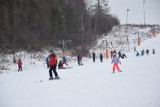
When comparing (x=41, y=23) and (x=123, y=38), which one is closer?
(x=41, y=23)

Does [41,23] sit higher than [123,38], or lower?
higher

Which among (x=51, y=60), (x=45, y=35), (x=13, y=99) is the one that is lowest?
(x=13, y=99)

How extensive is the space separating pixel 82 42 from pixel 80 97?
131 ft

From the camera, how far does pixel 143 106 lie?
7.45 meters

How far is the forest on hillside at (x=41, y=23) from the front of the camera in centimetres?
3509

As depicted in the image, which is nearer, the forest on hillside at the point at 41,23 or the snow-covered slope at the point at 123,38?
the forest on hillside at the point at 41,23

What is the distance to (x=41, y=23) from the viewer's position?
144 ft

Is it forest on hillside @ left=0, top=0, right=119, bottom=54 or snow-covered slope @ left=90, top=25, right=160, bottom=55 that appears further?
snow-covered slope @ left=90, top=25, right=160, bottom=55

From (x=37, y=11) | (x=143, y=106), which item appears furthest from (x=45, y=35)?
(x=143, y=106)

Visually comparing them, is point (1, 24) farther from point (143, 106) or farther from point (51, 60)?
point (143, 106)

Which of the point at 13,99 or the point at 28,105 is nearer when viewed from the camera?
the point at 28,105

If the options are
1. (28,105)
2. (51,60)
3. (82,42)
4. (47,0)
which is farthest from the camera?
(82,42)

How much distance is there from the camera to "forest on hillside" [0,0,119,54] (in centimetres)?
3509

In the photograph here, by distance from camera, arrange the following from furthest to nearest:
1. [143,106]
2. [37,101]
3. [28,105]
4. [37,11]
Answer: [37,11]
[37,101]
[28,105]
[143,106]
